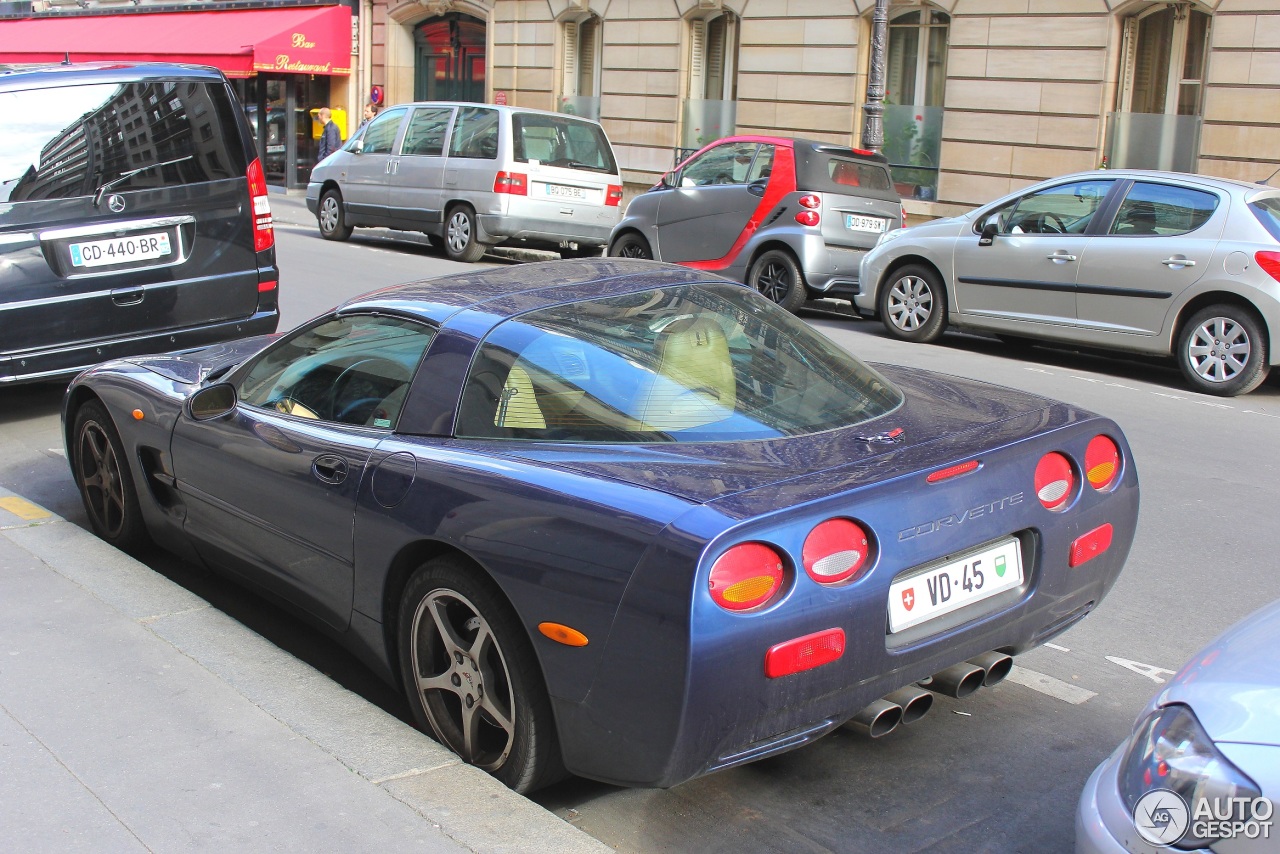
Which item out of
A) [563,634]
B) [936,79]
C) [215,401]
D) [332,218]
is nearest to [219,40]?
[332,218]

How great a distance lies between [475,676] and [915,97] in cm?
1834

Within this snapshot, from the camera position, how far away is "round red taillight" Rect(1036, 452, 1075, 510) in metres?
3.60

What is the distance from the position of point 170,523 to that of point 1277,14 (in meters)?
15.4

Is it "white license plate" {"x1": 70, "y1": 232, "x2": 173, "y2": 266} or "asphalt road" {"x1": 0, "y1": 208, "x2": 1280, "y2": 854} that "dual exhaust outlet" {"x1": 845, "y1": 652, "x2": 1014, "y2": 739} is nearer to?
"asphalt road" {"x1": 0, "y1": 208, "x2": 1280, "y2": 854}

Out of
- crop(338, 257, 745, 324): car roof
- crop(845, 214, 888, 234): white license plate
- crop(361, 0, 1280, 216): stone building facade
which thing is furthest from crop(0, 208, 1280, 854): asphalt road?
crop(361, 0, 1280, 216): stone building facade

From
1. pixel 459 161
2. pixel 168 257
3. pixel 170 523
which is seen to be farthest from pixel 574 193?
pixel 170 523

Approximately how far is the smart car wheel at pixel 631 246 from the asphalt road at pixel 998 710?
23.7 feet

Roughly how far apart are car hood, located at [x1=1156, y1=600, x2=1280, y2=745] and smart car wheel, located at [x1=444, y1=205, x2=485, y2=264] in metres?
14.6

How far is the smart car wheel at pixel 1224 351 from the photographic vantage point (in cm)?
960

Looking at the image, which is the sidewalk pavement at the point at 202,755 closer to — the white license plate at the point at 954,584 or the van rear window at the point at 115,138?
the white license plate at the point at 954,584

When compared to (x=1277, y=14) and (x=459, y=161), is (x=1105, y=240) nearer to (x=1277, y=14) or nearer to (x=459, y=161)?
(x=1277, y=14)

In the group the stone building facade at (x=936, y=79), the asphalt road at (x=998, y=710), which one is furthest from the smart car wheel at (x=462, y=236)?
the asphalt road at (x=998, y=710)

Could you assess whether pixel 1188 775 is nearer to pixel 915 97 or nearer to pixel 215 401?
pixel 215 401

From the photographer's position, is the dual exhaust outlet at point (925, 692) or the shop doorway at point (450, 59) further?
the shop doorway at point (450, 59)
